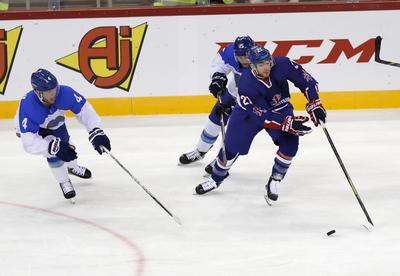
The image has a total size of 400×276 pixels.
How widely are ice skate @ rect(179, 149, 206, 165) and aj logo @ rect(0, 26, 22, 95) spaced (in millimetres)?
2663

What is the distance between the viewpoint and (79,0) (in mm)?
7703

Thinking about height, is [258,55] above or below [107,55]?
above

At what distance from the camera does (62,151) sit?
4434 mm

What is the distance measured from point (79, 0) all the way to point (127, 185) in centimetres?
305

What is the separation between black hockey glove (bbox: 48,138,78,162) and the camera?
14.5 feet

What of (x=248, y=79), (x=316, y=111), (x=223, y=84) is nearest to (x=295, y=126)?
(x=316, y=111)

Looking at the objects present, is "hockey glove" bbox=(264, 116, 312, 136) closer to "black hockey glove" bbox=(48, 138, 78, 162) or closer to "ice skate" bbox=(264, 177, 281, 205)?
"ice skate" bbox=(264, 177, 281, 205)

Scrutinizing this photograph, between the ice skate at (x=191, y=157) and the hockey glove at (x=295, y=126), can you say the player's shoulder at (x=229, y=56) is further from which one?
the hockey glove at (x=295, y=126)

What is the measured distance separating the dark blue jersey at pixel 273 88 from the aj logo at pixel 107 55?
10.6ft

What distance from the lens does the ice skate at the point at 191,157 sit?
5684 mm

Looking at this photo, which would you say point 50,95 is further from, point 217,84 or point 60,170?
point 217,84

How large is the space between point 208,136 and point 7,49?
2866 mm

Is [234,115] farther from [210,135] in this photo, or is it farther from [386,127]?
[386,127]

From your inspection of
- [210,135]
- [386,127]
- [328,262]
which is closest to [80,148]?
[210,135]
